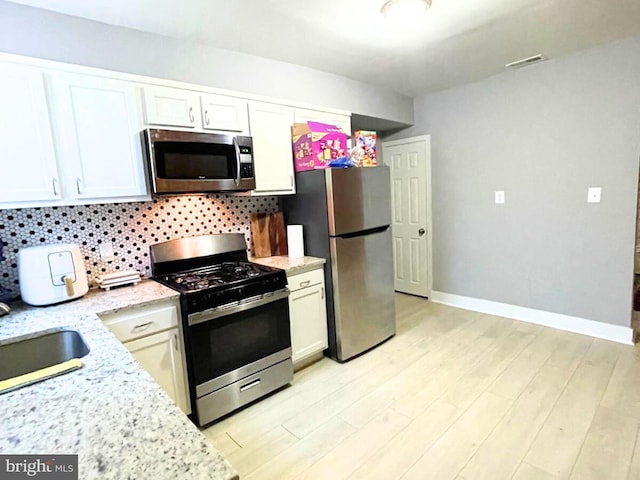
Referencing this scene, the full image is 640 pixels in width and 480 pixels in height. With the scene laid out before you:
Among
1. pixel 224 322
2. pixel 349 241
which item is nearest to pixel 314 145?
pixel 349 241

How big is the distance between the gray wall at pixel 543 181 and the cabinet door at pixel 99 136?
10.5ft

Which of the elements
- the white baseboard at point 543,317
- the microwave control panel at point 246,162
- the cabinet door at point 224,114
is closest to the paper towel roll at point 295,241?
the microwave control panel at point 246,162

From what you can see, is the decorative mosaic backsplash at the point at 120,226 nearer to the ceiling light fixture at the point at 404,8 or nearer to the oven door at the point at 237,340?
the oven door at the point at 237,340

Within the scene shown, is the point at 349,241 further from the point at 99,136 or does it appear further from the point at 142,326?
the point at 99,136

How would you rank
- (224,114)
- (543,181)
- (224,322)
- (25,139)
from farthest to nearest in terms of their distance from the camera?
(543,181)
(224,114)
(224,322)
(25,139)

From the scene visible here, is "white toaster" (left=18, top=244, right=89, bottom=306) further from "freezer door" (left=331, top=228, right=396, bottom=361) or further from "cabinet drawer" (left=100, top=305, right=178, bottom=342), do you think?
"freezer door" (left=331, top=228, right=396, bottom=361)

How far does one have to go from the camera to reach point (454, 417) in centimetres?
211

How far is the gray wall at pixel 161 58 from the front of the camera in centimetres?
183

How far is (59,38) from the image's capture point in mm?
1911

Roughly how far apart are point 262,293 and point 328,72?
2.10m

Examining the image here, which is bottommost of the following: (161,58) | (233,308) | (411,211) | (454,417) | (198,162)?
(454,417)

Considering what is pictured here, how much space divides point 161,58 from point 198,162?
726mm

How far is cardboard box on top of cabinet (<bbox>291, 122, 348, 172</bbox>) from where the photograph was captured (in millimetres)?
2713

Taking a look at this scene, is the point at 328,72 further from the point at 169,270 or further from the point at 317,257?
the point at 169,270
